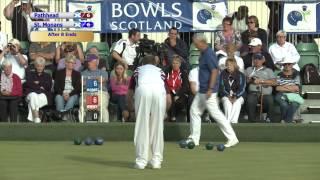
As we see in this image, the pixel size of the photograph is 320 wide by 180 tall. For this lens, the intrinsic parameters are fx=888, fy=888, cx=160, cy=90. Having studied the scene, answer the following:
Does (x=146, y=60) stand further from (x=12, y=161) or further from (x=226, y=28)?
(x=226, y=28)

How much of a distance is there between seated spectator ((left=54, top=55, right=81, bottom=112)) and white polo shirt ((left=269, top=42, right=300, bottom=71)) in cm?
415

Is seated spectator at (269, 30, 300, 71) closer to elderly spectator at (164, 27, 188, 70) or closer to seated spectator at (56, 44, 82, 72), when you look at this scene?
elderly spectator at (164, 27, 188, 70)

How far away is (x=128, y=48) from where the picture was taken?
18359 mm

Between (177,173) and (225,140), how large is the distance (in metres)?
5.04

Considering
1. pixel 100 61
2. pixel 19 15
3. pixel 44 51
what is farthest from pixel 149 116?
pixel 19 15

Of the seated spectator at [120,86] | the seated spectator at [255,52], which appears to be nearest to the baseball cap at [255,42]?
the seated spectator at [255,52]

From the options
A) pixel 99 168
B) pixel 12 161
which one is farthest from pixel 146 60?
pixel 12 161

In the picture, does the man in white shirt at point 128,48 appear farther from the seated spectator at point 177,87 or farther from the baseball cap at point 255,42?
the baseball cap at point 255,42

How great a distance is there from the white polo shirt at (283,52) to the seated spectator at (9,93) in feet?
17.5

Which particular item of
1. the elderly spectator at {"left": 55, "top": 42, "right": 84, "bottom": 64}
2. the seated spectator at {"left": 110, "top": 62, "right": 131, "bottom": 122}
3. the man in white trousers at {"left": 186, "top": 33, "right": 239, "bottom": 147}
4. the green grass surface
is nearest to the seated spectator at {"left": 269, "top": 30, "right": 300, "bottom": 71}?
the green grass surface

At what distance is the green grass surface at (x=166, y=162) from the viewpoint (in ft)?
36.9

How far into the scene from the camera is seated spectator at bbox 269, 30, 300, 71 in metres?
18.4

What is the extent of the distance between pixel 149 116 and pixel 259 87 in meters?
6.13

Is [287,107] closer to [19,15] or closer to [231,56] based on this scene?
[231,56]
